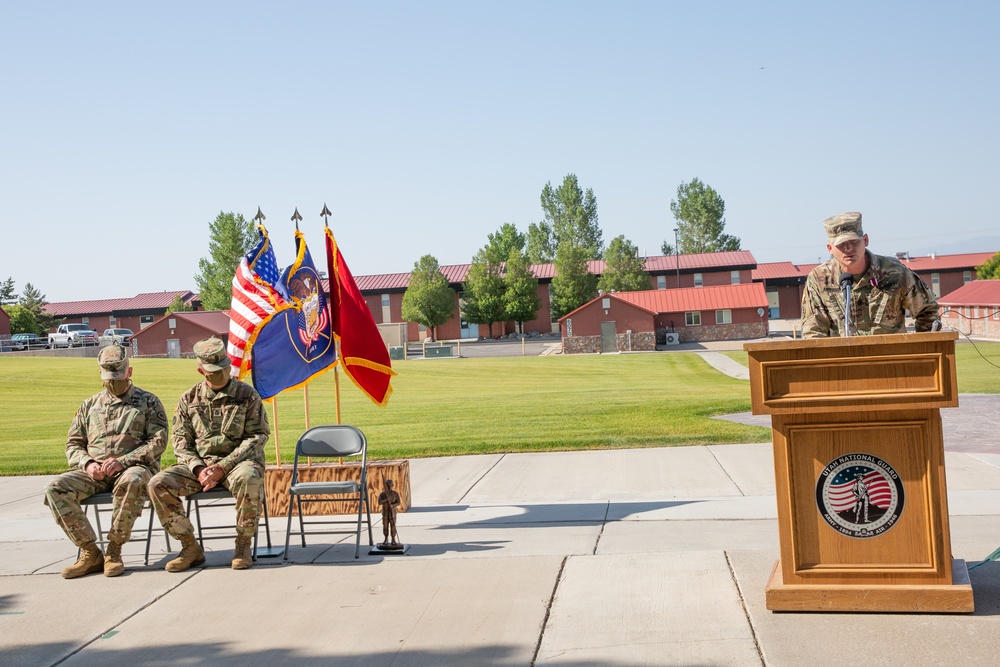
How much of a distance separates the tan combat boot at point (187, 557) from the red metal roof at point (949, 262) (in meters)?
92.7

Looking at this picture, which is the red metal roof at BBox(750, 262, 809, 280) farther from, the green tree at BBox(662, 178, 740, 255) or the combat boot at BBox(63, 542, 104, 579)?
the combat boot at BBox(63, 542, 104, 579)

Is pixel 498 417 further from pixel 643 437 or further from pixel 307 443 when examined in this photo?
pixel 307 443

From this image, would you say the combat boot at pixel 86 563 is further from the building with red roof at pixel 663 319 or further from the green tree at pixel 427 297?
the green tree at pixel 427 297

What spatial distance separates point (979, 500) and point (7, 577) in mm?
8137

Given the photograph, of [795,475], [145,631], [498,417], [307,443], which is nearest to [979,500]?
[795,475]

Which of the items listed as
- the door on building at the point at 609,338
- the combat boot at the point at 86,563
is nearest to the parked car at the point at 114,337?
the door on building at the point at 609,338

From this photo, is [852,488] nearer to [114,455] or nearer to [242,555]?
[242,555]

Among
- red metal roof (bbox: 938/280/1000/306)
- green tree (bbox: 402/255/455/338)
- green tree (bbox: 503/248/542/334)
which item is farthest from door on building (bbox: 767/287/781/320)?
green tree (bbox: 402/255/455/338)

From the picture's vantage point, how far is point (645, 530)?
8039 millimetres

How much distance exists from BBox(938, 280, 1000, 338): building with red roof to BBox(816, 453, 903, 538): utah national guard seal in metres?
54.1

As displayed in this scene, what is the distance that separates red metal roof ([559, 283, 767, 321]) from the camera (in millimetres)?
72562

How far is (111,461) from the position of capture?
7.61 metres

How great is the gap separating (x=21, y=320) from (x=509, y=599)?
8948 cm

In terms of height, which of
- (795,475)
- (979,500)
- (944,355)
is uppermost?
(944,355)
